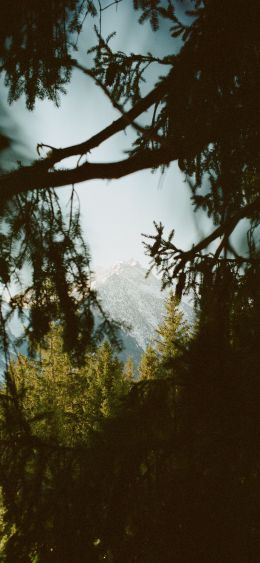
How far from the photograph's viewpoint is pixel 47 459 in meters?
2.20

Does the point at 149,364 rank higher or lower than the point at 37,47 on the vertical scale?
higher

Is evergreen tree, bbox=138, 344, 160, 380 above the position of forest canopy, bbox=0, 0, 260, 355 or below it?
above

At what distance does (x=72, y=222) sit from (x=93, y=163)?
1.43ft

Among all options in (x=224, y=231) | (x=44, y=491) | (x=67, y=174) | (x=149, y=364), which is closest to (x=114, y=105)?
(x=67, y=174)

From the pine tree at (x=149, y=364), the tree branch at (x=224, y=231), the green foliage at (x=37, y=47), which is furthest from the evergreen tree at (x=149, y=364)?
the green foliage at (x=37, y=47)

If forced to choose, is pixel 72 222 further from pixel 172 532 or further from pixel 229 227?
pixel 172 532

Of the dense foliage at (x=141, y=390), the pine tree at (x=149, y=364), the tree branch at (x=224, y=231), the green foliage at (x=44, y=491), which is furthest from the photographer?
the pine tree at (x=149, y=364)

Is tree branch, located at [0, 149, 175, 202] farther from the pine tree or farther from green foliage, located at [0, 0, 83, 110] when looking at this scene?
the pine tree

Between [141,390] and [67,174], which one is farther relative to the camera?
[141,390]

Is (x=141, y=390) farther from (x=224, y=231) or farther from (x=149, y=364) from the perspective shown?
(x=149, y=364)

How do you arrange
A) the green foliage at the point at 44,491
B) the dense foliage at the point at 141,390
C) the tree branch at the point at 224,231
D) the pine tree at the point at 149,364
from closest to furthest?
the dense foliage at the point at 141,390 → the green foliage at the point at 44,491 → the tree branch at the point at 224,231 → the pine tree at the point at 149,364

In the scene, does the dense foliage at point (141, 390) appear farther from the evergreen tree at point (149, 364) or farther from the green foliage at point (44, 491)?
the evergreen tree at point (149, 364)

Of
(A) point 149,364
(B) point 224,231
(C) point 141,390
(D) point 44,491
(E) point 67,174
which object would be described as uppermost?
(A) point 149,364

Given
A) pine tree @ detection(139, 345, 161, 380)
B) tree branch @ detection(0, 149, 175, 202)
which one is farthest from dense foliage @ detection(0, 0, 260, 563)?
pine tree @ detection(139, 345, 161, 380)
